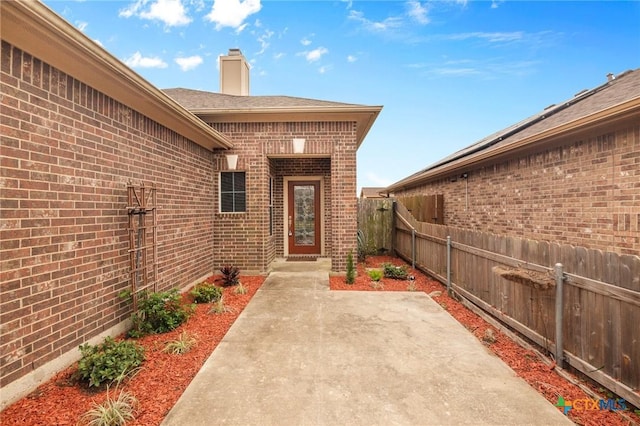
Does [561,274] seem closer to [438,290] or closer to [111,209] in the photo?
[438,290]

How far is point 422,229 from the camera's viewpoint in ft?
23.2

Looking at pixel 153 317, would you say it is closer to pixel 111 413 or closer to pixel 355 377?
pixel 111 413

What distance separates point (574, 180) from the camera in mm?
4176

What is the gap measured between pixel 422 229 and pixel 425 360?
4.46 meters

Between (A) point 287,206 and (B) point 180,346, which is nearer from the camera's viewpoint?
(B) point 180,346

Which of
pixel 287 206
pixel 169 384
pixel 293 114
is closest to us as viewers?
pixel 169 384

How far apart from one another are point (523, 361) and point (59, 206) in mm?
5162

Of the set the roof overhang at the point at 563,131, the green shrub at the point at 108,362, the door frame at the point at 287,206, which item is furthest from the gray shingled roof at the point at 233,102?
the green shrub at the point at 108,362

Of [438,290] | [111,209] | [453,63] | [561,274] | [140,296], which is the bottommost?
[438,290]

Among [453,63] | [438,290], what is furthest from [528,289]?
[453,63]

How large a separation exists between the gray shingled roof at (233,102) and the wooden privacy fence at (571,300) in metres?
4.66

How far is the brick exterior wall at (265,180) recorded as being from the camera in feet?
22.7

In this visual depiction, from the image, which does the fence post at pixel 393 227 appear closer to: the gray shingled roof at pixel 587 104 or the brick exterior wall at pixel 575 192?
the brick exterior wall at pixel 575 192

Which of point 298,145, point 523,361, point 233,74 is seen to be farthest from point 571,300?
point 233,74
